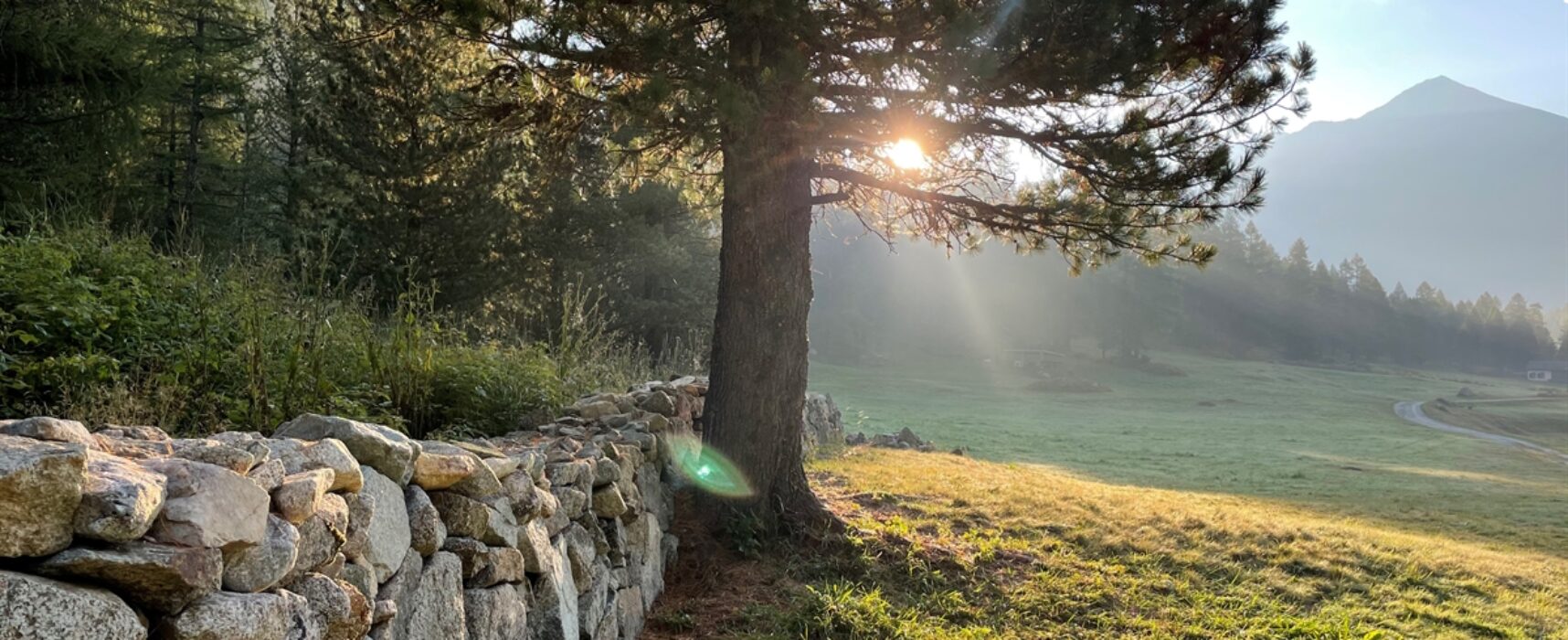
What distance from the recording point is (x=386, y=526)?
249 cm

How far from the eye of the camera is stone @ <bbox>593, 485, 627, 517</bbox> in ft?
14.0

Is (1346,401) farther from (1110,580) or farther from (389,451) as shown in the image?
(389,451)

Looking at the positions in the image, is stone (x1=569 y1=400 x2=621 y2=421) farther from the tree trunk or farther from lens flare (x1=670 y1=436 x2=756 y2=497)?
the tree trunk

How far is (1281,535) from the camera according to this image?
7.49m

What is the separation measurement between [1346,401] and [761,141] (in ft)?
153

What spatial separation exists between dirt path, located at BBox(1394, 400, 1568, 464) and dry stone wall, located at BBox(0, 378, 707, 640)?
2858 centimetres

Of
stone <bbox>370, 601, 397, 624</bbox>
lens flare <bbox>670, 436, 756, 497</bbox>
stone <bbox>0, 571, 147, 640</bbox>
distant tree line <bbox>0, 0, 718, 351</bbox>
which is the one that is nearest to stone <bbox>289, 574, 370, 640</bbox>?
stone <bbox>370, 601, 397, 624</bbox>

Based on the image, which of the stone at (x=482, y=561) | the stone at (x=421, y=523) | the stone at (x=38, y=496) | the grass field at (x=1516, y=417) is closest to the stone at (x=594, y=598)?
the stone at (x=482, y=561)

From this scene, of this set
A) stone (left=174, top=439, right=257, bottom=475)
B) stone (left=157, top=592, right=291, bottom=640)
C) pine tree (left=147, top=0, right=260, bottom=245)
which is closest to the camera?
stone (left=157, top=592, right=291, bottom=640)

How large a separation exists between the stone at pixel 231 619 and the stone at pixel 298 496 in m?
0.22

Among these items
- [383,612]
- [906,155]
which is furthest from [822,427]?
[383,612]

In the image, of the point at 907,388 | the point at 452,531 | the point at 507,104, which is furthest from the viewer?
the point at 907,388

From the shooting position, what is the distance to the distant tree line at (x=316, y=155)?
7.14 m

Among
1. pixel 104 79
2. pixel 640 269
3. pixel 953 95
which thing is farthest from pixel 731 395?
pixel 640 269
